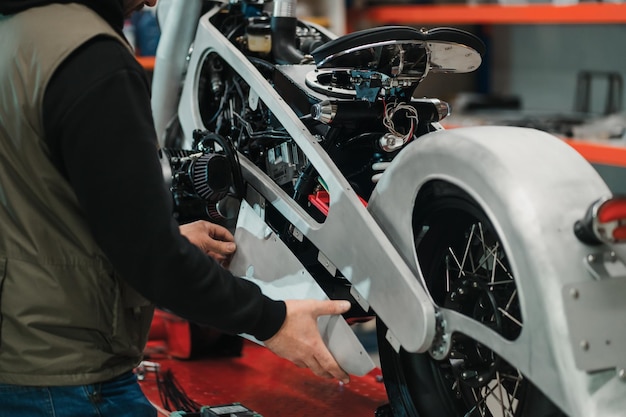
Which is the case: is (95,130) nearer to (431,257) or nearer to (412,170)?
(412,170)

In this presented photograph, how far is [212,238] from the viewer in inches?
85.0

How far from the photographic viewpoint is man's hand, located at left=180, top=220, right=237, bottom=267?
2097 millimetres

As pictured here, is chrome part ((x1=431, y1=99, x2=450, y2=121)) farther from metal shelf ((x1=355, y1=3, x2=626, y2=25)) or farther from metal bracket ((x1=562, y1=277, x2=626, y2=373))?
metal shelf ((x1=355, y1=3, x2=626, y2=25))

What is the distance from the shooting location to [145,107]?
56.3 inches

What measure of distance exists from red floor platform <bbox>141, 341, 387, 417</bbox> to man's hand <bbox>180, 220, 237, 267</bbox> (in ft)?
1.21

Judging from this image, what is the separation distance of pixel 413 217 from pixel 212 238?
569 millimetres

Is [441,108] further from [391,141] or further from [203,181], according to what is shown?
[203,181]

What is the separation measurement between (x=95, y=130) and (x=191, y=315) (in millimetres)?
349

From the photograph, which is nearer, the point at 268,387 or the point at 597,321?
the point at 597,321

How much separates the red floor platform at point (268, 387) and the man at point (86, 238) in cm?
55

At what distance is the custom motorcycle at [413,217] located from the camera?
147 cm

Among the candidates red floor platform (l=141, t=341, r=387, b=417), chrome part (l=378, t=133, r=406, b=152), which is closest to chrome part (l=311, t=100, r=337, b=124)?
chrome part (l=378, t=133, r=406, b=152)

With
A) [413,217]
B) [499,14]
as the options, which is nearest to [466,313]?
[413,217]

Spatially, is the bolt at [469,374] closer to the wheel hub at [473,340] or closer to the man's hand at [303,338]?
the wheel hub at [473,340]
